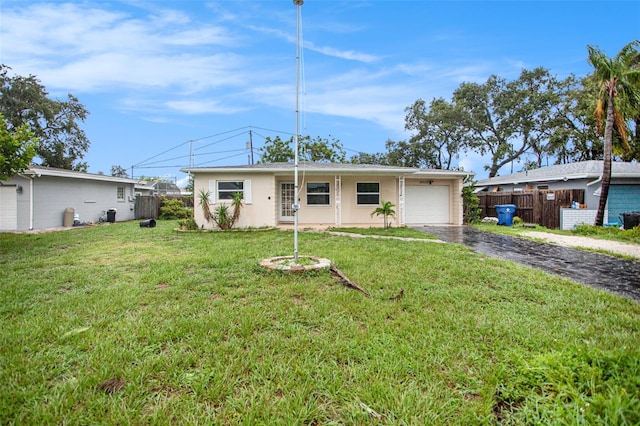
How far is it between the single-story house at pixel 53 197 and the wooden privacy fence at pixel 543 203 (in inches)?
812

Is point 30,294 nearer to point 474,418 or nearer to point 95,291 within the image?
point 95,291

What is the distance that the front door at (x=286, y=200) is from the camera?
14258 mm

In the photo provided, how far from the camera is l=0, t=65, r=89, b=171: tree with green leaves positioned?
22000mm

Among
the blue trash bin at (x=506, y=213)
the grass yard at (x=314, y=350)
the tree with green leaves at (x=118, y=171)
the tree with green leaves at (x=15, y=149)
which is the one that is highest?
the tree with green leaves at (x=118, y=171)

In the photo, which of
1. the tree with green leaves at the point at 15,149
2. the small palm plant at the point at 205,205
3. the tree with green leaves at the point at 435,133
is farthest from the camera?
the tree with green leaves at the point at 435,133

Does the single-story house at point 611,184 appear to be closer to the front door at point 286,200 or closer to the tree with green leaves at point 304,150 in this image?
the front door at point 286,200

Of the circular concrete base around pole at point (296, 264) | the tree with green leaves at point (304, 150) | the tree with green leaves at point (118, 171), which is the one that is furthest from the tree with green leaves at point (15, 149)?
the tree with green leaves at point (118, 171)

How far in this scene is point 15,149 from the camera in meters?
7.64

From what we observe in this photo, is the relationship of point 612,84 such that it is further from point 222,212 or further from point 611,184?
Answer: point 222,212

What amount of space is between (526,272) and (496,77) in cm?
2503

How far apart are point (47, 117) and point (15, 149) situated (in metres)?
21.3

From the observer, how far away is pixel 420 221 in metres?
14.9

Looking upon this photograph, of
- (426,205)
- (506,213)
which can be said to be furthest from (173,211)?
(506,213)

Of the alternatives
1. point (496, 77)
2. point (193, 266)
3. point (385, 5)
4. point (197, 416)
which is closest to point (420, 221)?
point (385, 5)
